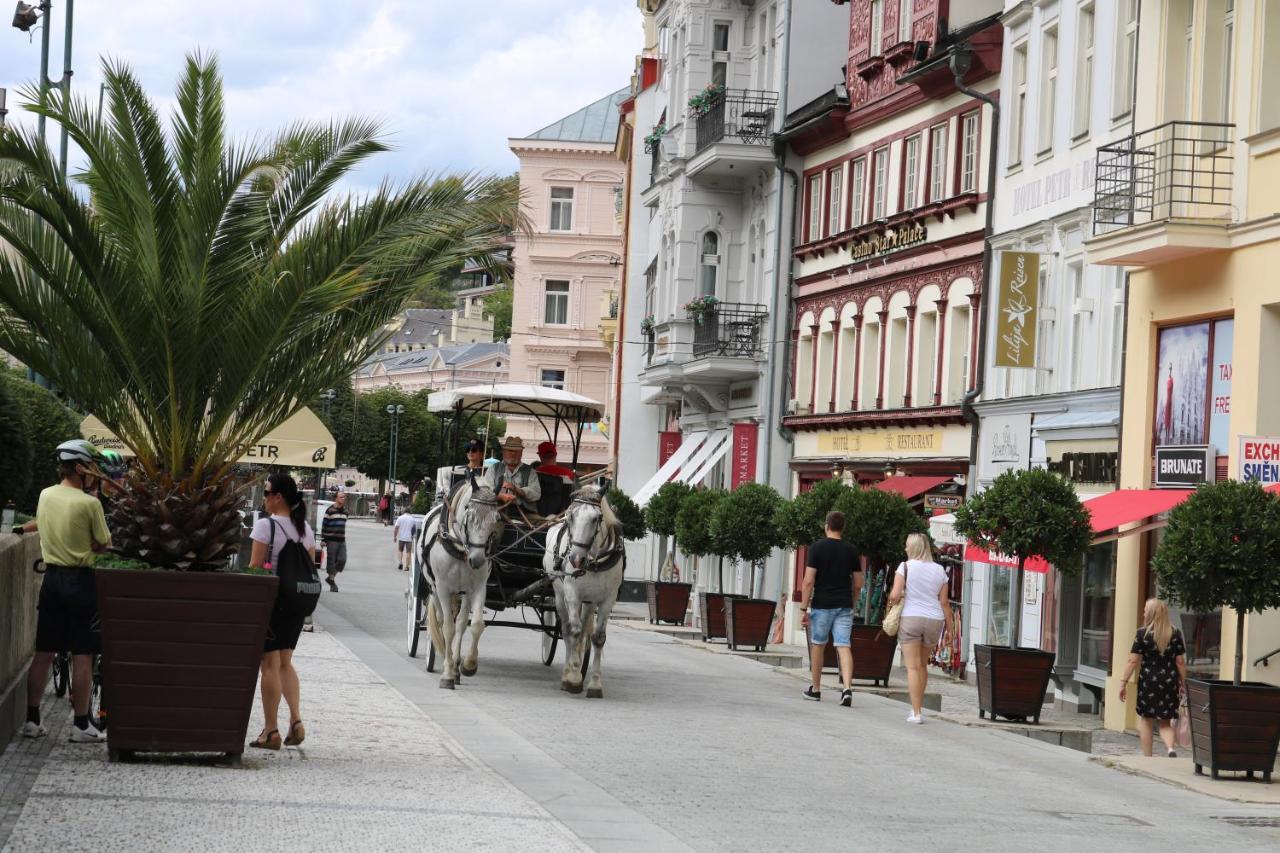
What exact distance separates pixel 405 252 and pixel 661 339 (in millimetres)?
32500

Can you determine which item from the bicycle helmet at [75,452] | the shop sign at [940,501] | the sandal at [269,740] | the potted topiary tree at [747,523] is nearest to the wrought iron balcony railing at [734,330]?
the potted topiary tree at [747,523]

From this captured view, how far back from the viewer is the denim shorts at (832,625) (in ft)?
69.1

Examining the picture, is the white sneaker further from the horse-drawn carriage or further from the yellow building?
the yellow building

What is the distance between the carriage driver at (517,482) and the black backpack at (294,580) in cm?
730

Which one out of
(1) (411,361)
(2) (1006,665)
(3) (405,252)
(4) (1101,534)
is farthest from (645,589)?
(1) (411,361)

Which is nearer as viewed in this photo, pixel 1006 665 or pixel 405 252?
pixel 405 252

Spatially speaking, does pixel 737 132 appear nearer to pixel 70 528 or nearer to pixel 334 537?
pixel 334 537

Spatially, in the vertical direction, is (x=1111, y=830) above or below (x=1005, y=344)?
below

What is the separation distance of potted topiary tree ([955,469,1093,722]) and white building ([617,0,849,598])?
1932cm

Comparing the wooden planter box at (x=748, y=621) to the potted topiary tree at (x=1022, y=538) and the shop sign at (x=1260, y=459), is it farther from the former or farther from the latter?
the shop sign at (x=1260, y=459)

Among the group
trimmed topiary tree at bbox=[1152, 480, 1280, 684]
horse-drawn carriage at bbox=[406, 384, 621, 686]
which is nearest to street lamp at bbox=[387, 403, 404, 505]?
horse-drawn carriage at bbox=[406, 384, 621, 686]

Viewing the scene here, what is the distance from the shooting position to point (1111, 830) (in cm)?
1226

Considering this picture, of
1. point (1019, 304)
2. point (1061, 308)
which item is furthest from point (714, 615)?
point (1061, 308)

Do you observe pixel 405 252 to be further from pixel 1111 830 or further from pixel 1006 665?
pixel 1006 665
